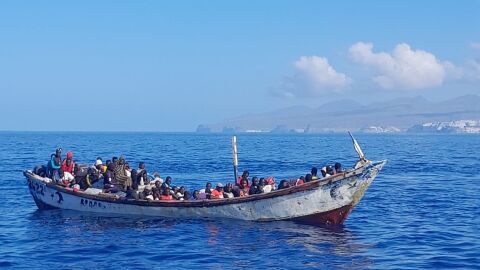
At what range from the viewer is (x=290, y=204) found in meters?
24.7

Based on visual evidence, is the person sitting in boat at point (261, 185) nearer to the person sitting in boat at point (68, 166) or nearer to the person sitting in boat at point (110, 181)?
the person sitting in boat at point (110, 181)

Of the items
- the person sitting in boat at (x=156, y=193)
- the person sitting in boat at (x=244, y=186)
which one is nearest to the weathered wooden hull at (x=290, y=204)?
the person sitting in boat at (x=156, y=193)

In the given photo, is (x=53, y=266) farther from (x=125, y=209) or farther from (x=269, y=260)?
(x=125, y=209)

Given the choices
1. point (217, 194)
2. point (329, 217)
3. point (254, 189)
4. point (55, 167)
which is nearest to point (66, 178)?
point (55, 167)

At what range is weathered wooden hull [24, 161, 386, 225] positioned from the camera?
2414 cm

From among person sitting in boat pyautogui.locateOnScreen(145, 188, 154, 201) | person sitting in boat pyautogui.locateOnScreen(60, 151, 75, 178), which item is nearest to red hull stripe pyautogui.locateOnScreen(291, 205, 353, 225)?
person sitting in boat pyautogui.locateOnScreen(145, 188, 154, 201)

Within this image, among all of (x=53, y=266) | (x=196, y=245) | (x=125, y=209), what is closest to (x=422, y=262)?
(x=196, y=245)

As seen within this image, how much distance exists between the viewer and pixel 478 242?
2180 centimetres

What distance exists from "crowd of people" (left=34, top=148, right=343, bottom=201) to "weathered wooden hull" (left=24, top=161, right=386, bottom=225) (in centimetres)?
54

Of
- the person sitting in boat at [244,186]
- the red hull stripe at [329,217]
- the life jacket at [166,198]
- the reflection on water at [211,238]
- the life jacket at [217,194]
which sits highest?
the person sitting in boat at [244,186]

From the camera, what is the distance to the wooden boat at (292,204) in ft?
79.0

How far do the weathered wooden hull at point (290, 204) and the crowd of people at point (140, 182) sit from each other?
1.78 ft

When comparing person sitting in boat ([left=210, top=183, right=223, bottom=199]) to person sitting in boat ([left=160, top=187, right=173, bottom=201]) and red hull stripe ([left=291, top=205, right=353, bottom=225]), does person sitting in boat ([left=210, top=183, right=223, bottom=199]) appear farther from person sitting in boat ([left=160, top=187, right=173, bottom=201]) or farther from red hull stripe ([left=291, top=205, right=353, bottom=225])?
red hull stripe ([left=291, top=205, right=353, bottom=225])

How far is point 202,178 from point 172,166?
1096cm
